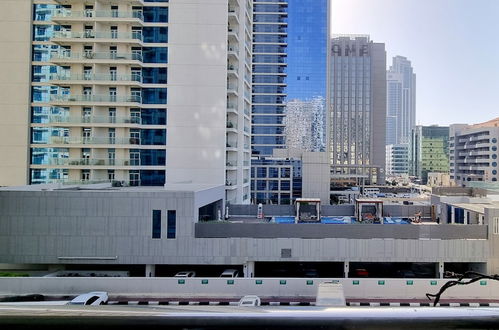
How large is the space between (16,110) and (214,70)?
1064 cm

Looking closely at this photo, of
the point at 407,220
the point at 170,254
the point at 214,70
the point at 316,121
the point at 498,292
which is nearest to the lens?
the point at 498,292

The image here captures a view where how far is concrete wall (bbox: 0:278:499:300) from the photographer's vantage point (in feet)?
31.5

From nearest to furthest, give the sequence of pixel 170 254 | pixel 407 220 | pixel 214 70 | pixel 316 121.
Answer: pixel 170 254 → pixel 407 220 → pixel 214 70 → pixel 316 121

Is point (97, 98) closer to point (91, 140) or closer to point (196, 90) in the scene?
point (91, 140)

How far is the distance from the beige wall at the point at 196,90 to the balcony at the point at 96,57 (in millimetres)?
1913

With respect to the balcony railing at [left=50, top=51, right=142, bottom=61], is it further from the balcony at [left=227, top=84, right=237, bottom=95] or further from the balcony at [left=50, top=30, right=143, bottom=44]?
the balcony at [left=227, top=84, right=237, bottom=95]

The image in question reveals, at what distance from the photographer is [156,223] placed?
1255cm

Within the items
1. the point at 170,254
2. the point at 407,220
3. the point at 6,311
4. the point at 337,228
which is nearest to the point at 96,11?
the point at 170,254

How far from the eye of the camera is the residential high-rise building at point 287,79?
42.1m

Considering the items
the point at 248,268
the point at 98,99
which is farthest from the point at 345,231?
the point at 98,99

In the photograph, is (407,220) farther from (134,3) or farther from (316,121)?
(316,121)

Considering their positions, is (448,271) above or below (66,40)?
below

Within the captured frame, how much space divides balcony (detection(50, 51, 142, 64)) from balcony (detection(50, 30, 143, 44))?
0.62m

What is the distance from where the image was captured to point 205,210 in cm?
1706
